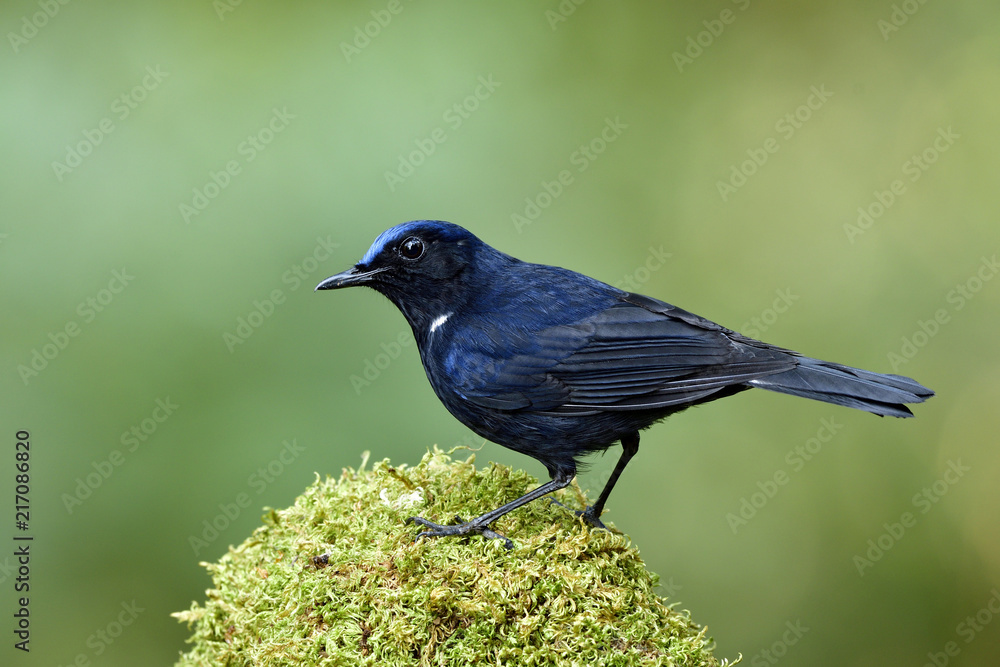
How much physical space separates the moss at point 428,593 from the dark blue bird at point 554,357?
7.1 inches

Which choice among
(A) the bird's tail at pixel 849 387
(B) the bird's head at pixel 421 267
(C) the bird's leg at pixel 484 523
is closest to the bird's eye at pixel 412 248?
(B) the bird's head at pixel 421 267

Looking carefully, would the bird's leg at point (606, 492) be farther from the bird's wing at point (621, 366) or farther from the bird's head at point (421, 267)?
the bird's head at point (421, 267)

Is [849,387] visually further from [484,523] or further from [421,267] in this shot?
[421,267]

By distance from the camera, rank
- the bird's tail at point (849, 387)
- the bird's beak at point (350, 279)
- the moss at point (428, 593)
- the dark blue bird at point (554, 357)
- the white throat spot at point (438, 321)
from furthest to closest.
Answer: the white throat spot at point (438, 321) < the bird's beak at point (350, 279) < the dark blue bird at point (554, 357) < the bird's tail at point (849, 387) < the moss at point (428, 593)

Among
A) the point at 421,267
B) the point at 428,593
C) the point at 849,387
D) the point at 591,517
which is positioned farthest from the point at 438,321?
the point at 849,387

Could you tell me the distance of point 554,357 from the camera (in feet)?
12.1

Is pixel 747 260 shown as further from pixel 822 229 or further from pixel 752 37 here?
pixel 752 37

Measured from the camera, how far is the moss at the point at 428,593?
2879 mm

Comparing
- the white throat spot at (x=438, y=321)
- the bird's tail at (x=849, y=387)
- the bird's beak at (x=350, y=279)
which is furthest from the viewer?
the white throat spot at (x=438, y=321)

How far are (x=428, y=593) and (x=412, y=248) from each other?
1696mm

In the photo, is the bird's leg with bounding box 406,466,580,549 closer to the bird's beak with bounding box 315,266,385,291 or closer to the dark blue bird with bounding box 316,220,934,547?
the dark blue bird with bounding box 316,220,934,547

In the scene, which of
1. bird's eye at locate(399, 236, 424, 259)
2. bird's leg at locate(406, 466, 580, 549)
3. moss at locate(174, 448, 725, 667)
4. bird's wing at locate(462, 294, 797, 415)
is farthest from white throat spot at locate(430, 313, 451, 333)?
bird's leg at locate(406, 466, 580, 549)

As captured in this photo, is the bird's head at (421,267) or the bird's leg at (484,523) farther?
the bird's head at (421,267)

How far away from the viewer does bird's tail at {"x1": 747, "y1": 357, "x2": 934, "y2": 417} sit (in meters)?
3.19
